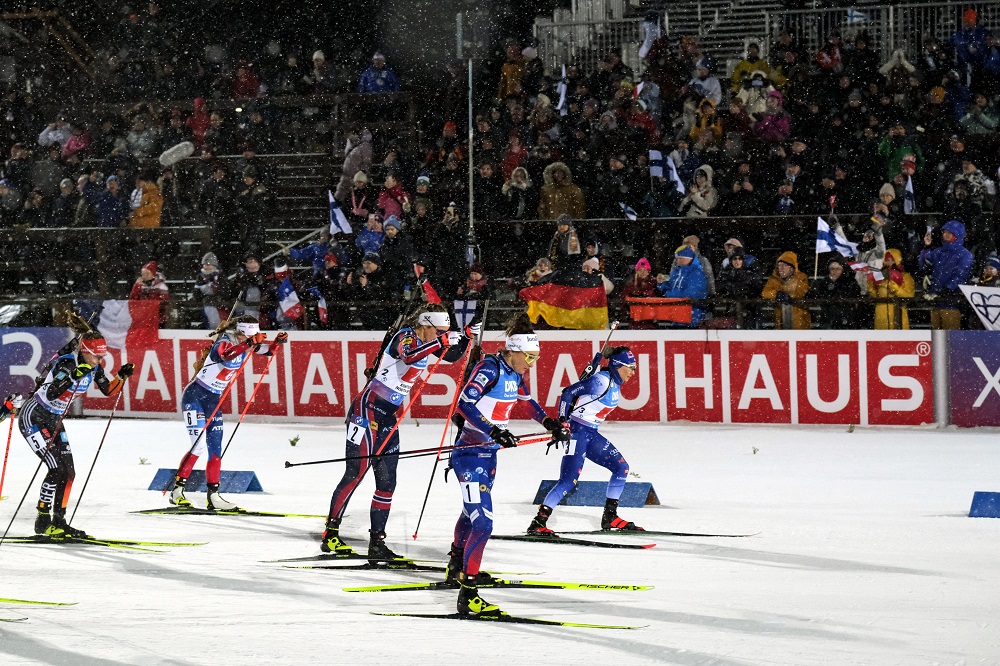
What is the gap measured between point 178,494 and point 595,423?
453 centimetres

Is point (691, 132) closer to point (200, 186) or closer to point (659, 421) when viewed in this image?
point (659, 421)

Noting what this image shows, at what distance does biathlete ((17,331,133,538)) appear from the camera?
12.0m

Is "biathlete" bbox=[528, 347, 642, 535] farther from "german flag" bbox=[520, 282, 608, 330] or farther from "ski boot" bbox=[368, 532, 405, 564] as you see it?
"german flag" bbox=[520, 282, 608, 330]

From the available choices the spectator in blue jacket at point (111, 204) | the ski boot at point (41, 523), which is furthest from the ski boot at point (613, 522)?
the spectator in blue jacket at point (111, 204)

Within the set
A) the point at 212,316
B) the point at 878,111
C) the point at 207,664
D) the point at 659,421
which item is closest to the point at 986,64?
the point at 878,111

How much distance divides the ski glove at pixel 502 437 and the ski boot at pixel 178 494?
5.73m

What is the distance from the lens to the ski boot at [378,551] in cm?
1073

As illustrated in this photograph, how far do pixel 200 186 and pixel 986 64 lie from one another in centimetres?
1243

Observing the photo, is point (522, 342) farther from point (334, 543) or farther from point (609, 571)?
point (334, 543)

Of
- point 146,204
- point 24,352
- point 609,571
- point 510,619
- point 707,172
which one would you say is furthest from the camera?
point 146,204

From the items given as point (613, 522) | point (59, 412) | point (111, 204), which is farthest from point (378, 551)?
point (111, 204)

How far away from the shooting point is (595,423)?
12.0 metres

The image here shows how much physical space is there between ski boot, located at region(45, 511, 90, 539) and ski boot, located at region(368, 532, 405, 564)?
2927mm

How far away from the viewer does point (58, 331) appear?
21.1 m
